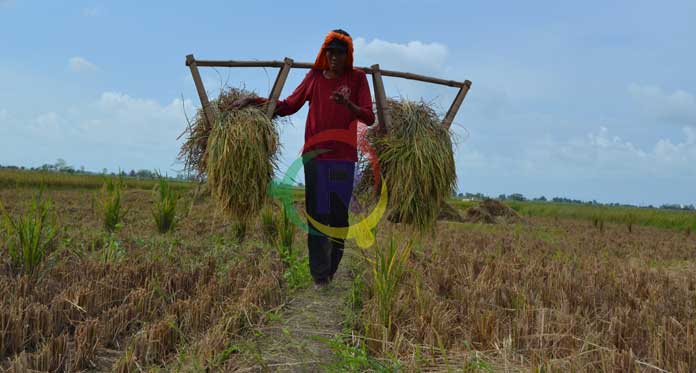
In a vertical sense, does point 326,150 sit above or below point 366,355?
above

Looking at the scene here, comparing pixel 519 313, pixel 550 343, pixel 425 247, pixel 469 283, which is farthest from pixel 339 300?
pixel 425 247

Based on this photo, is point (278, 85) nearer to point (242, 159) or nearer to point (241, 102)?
point (241, 102)

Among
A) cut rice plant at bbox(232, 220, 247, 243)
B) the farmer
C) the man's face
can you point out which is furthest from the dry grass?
the man's face

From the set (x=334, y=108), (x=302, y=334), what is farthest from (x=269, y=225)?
(x=302, y=334)

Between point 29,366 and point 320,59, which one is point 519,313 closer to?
point 320,59

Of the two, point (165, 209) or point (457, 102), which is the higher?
point (457, 102)

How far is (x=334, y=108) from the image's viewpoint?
10.8 feet

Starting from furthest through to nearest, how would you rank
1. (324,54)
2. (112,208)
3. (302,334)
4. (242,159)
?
(112,208) < (324,54) < (242,159) < (302,334)

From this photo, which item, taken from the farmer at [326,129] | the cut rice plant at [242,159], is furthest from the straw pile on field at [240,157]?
the farmer at [326,129]

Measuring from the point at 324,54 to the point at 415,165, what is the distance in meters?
1.00

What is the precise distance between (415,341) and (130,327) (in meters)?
1.52

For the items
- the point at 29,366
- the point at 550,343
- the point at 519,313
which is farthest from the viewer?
the point at 519,313

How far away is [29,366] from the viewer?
1977 millimetres

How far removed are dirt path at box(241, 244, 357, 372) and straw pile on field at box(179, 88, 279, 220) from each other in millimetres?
773
